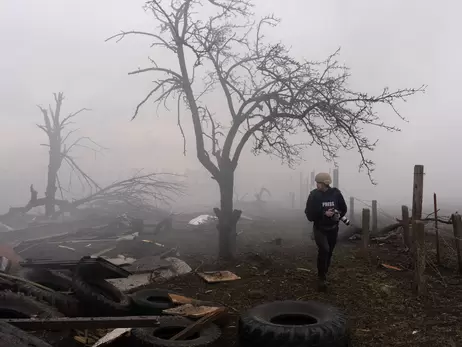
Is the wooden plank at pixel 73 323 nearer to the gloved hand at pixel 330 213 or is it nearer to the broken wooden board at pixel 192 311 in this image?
the broken wooden board at pixel 192 311

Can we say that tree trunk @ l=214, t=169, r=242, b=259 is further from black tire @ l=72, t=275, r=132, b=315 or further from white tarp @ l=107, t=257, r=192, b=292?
black tire @ l=72, t=275, r=132, b=315

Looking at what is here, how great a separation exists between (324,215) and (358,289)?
1502 millimetres

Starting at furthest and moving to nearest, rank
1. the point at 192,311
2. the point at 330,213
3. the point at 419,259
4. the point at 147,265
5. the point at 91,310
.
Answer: the point at 147,265 < the point at 330,213 < the point at 419,259 < the point at 91,310 < the point at 192,311

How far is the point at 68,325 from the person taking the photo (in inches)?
164

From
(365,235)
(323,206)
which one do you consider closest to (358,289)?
(323,206)

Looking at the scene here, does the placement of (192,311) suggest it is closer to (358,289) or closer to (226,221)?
(358,289)

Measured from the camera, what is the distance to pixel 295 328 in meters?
4.24

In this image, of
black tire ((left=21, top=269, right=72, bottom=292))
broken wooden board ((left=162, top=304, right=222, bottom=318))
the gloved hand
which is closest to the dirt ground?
broken wooden board ((left=162, top=304, right=222, bottom=318))

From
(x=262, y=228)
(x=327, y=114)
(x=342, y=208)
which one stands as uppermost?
(x=327, y=114)

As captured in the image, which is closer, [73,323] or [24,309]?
[73,323]

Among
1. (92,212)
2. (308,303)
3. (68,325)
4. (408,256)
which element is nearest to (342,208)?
(308,303)

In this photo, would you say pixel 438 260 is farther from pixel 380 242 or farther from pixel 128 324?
pixel 128 324

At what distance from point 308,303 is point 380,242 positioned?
7416 mm

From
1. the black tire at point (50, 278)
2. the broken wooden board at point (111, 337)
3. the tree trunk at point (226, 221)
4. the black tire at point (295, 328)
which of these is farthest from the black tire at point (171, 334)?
the tree trunk at point (226, 221)
